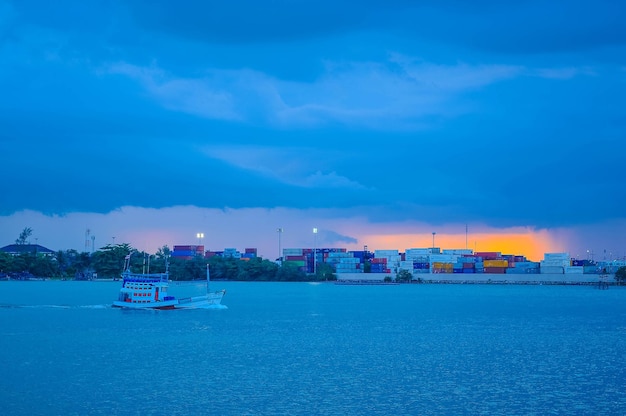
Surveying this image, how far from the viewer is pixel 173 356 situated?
4716 cm

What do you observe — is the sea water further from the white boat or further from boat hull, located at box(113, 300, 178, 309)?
the white boat

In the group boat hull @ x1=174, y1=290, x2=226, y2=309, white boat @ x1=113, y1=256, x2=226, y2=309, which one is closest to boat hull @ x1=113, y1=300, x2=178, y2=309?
white boat @ x1=113, y1=256, x2=226, y2=309

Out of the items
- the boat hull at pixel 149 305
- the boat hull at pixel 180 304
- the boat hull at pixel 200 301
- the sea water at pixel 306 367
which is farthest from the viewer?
the boat hull at pixel 200 301

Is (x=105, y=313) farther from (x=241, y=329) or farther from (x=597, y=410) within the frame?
(x=597, y=410)

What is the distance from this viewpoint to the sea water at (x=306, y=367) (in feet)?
106

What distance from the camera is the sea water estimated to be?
106 feet

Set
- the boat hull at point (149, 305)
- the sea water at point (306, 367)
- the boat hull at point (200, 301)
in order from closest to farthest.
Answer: the sea water at point (306, 367), the boat hull at point (149, 305), the boat hull at point (200, 301)

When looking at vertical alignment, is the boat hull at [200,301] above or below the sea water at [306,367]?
above

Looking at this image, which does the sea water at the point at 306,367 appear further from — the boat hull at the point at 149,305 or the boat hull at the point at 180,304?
the boat hull at the point at 180,304

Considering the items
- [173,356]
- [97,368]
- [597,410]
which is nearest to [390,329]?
[173,356]

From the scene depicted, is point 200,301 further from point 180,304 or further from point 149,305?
point 149,305

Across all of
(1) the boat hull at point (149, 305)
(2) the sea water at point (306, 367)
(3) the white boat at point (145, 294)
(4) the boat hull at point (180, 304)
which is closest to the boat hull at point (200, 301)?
(4) the boat hull at point (180, 304)

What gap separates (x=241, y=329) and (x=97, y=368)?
2486 cm

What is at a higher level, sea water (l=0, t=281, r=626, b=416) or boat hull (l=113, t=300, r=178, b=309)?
boat hull (l=113, t=300, r=178, b=309)
